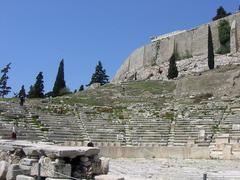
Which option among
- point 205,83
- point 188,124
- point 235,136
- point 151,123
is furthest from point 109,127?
point 205,83

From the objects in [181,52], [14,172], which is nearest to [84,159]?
[14,172]

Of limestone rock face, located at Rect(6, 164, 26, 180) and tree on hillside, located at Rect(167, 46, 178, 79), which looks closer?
limestone rock face, located at Rect(6, 164, 26, 180)

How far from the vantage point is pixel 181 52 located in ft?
225

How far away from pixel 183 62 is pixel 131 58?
58.7 feet

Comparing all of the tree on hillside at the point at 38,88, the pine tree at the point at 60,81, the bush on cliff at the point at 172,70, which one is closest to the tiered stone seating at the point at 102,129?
the tree on hillside at the point at 38,88

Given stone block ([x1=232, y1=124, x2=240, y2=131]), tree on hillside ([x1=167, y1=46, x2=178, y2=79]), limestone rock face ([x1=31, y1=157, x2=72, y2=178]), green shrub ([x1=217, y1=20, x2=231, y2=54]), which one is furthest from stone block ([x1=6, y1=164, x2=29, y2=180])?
green shrub ([x1=217, y1=20, x2=231, y2=54])

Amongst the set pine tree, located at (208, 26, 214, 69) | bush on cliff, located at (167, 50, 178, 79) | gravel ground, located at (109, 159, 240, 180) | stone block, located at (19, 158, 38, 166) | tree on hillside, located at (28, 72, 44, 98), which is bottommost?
gravel ground, located at (109, 159, 240, 180)

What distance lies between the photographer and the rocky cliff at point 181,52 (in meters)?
61.0

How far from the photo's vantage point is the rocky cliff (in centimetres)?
6104

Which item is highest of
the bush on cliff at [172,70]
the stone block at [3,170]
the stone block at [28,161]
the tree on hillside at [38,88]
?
the bush on cliff at [172,70]

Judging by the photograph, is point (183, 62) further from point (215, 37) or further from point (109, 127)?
point (109, 127)

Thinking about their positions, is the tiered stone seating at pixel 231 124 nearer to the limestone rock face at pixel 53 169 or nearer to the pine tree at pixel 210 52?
the limestone rock face at pixel 53 169

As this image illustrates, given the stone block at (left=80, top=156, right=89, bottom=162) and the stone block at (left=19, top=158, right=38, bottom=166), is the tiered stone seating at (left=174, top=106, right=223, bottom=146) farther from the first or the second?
the stone block at (left=19, top=158, right=38, bottom=166)

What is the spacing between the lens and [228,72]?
46000mm
